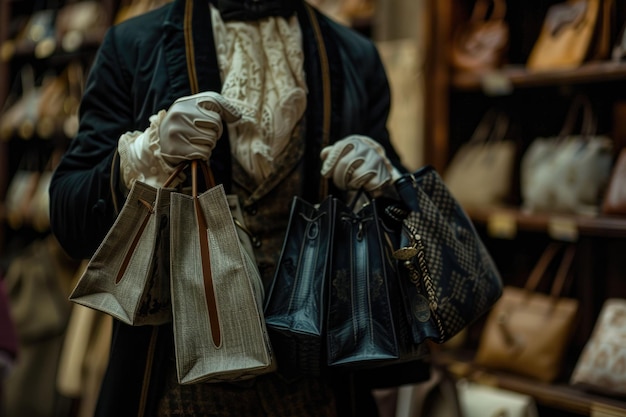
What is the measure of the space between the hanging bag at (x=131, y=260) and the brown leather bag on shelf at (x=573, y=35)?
59.0 inches

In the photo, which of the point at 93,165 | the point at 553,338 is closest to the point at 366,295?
the point at 93,165

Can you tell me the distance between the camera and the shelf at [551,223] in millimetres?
1972

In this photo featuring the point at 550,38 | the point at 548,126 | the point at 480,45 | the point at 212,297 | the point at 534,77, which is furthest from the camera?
the point at 548,126

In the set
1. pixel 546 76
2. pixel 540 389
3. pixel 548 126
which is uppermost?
pixel 546 76

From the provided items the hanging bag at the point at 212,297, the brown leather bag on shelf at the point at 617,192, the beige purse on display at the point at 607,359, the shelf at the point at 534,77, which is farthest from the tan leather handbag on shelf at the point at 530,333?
the hanging bag at the point at 212,297

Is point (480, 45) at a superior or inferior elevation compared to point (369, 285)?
superior

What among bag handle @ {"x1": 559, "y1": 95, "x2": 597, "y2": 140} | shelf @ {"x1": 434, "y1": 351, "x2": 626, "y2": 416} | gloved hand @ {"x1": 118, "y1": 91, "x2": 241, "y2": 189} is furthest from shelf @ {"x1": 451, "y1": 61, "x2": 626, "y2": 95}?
gloved hand @ {"x1": 118, "y1": 91, "x2": 241, "y2": 189}

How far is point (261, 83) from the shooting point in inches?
46.6

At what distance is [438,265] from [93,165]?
56cm

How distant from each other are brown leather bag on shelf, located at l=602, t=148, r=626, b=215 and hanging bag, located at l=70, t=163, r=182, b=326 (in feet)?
4.60

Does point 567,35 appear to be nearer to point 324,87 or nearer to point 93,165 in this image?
point 324,87

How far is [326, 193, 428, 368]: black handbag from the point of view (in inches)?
40.0

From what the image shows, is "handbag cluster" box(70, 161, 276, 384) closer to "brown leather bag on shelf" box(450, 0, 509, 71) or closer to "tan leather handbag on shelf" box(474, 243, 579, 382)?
"tan leather handbag on shelf" box(474, 243, 579, 382)

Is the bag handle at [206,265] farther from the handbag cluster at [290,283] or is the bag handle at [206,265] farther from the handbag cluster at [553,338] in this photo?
the handbag cluster at [553,338]
